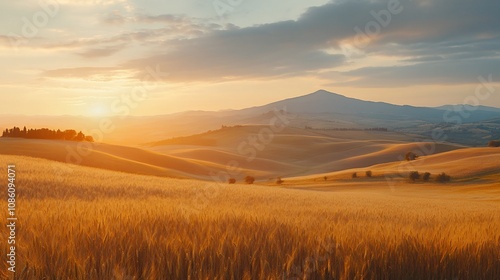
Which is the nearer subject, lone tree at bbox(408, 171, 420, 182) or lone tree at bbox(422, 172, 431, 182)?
lone tree at bbox(422, 172, 431, 182)

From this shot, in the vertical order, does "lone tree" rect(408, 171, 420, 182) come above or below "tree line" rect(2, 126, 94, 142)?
below

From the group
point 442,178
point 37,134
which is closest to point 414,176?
point 442,178

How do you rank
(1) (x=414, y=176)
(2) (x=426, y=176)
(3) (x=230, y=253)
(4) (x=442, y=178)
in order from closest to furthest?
(3) (x=230, y=253) < (4) (x=442, y=178) < (2) (x=426, y=176) < (1) (x=414, y=176)

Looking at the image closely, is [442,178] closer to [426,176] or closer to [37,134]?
[426,176]

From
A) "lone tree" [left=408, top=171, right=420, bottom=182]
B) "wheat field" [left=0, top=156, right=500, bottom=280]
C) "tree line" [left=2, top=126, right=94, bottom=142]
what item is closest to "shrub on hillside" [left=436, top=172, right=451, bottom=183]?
"lone tree" [left=408, top=171, right=420, bottom=182]

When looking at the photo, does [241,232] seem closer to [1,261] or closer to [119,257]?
[119,257]

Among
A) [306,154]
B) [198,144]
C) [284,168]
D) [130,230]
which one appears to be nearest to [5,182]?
[130,230]

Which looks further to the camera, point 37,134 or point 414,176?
point 37,134

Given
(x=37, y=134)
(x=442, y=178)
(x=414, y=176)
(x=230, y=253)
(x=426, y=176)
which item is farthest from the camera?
(x=37, y=134)

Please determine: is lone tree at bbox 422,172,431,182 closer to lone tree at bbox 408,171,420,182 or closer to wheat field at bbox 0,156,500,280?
lone tree at bbox 408,171,420,182

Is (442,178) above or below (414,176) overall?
below

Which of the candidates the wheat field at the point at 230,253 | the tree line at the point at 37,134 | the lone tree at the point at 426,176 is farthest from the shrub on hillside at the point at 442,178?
the tree line at the point at 37,134

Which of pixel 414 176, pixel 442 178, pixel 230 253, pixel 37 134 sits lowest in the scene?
pixel 442 178

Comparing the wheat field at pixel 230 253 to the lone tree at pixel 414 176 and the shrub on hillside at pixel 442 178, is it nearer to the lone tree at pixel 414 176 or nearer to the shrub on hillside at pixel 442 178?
the shrub on hillside at pixel 442 178
